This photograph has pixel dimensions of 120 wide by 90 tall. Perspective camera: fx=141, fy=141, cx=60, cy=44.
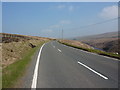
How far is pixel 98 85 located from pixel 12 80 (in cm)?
368

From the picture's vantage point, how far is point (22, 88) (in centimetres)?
525

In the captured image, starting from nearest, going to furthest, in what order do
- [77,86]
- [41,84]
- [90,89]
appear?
1. [90,89]
2. [77,86]
3. [41,84]

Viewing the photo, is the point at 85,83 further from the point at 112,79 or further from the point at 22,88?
the point at 22,88

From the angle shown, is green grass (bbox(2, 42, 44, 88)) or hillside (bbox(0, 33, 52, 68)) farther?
hillside (bbox(0, 33, 52, 68))

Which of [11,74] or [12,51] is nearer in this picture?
[11,74]

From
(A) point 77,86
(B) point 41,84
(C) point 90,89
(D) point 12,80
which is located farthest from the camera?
(D) point 12,80

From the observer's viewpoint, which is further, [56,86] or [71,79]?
[71,79]

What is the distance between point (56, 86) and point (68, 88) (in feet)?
1.71

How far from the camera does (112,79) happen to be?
6.31m

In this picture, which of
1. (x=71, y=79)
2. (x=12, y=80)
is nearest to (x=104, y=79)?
(x=71, y=79)

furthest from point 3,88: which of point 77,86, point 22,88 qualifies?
point 77,86

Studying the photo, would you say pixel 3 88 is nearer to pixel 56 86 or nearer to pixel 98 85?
pixel 56 86

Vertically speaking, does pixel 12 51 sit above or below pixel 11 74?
above

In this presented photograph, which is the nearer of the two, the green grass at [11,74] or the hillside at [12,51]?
the green grass at [11,74]
